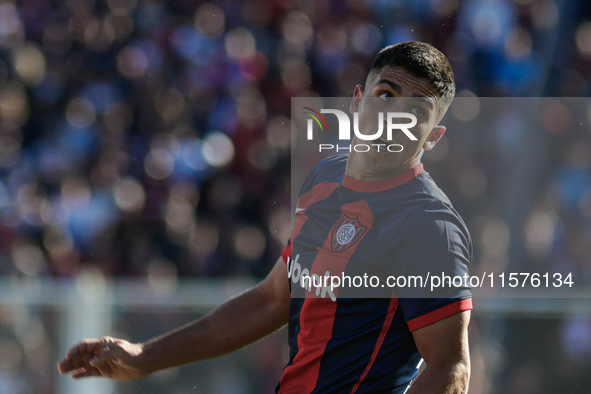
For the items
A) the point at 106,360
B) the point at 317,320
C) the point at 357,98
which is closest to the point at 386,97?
the point at 357,98

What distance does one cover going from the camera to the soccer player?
1035mm

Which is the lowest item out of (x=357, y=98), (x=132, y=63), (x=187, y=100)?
(x=187, y=100)

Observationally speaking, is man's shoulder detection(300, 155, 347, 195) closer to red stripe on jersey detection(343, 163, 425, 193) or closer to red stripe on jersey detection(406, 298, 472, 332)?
red stripe on jersey detection(343, 163, 425, 193)

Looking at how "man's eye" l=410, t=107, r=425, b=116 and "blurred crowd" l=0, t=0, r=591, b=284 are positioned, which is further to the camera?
"blurred crowd" l=0, t=0, r=591, b=284

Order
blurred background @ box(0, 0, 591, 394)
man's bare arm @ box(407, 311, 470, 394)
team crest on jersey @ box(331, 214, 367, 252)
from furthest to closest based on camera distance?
blurred background @ box(0, 0, 591, 394), team crest on jersey @ box(331, 214, 367, 252), man's bare arm @ box(407, 311, 470, 394)

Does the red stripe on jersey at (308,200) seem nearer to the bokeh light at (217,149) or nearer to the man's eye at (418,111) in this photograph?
the man's eye at (418,111)

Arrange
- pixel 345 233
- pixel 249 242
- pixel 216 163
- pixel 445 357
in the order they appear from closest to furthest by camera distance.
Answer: pixel 445 357, pixel 345 233, pixel 249 242, pixel 216 163

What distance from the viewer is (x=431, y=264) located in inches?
40.4

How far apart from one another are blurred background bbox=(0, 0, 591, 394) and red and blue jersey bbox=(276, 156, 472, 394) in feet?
4.42

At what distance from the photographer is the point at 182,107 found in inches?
143

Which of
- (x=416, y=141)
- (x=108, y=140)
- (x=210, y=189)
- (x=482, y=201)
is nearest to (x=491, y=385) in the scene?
(x=482, y=201)

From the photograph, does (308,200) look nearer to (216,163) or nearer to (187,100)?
(216,163)

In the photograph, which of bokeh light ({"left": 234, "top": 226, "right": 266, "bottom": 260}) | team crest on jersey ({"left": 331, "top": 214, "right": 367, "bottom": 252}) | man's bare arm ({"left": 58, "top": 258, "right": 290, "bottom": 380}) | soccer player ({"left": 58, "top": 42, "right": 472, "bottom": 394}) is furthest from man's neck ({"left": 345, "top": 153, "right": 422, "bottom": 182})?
bokeh light ({"left": 234, "top": 226, "right": 266, "bottom": 260})

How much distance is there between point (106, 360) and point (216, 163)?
2.16 metres
